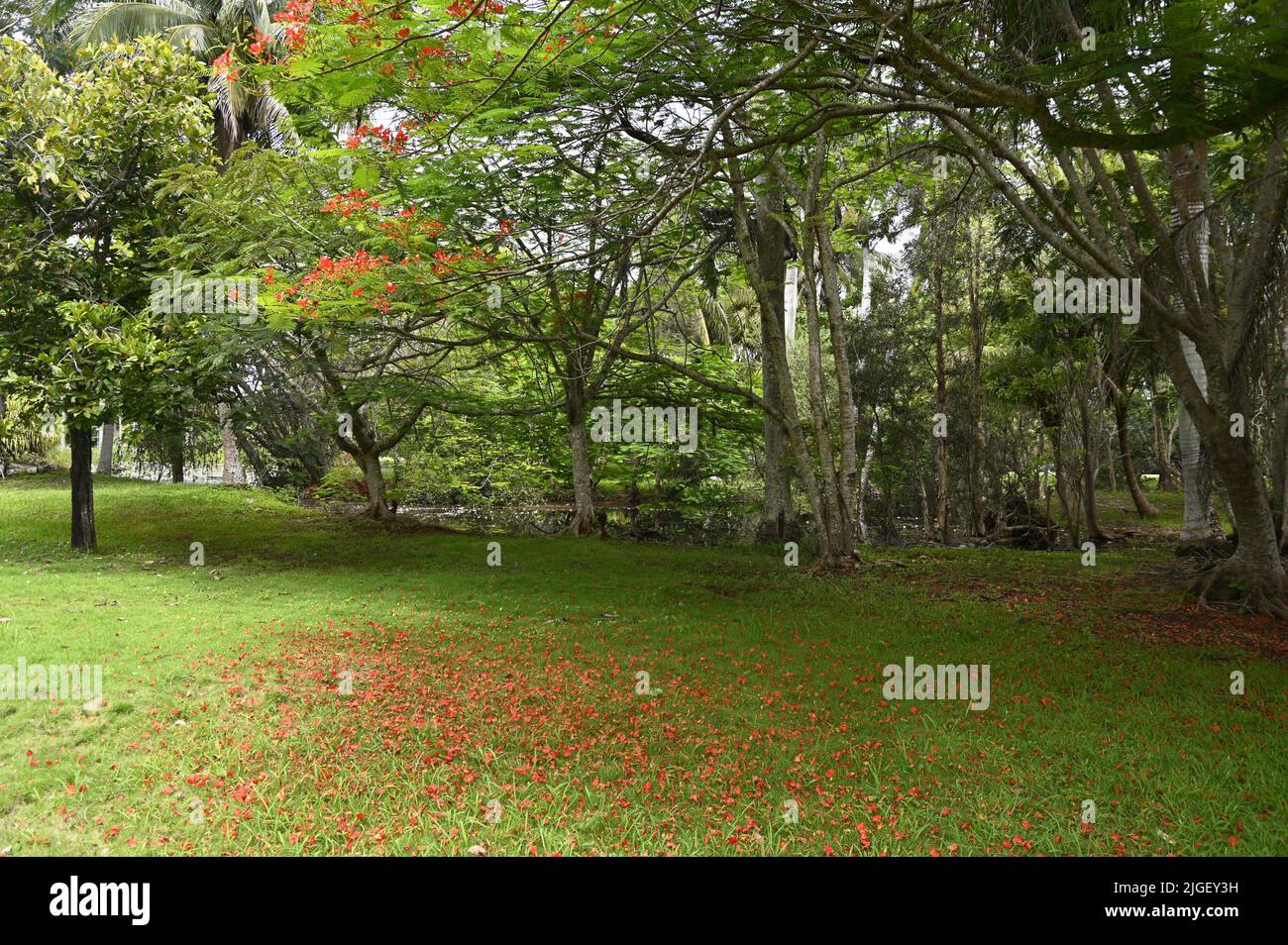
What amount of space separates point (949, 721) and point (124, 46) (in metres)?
13.3

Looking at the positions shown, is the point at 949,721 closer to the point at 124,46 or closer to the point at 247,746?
the point at 247,746

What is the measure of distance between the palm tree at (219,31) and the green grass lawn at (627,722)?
12.2 meters

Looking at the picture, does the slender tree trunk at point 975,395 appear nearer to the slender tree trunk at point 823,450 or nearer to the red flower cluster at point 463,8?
the slender tree trunk at point 823,450

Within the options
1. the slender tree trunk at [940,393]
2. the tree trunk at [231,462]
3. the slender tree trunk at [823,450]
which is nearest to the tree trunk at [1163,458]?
the slender tree trunk at [940,393]

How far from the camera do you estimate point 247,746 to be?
5234 millimetres

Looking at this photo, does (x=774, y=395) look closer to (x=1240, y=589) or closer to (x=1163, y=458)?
(x=1240, y=589)

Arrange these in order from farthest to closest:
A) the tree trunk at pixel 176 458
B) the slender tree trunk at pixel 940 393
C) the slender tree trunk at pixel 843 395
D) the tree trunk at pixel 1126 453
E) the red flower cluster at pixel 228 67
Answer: the tree trunk at pixel 176 458 → the tree trunk at pixel 1126 453 → the slender tree trunk at pixel 940 393 → the slender tree trunk at pixel 843 395 → the red flower cluster at pixel 228 67

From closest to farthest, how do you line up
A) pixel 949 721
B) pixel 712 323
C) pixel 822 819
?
pixel 822 819
pixel 949 721
pixel 712 323

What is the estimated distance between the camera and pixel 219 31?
61.1 ft

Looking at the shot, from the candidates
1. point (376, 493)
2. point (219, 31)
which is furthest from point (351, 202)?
point (219, 31)

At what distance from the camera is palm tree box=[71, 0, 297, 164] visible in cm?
1786

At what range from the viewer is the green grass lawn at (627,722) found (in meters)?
4.22

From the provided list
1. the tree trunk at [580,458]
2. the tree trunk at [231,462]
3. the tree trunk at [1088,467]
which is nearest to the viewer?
the tree trunk at [1088,467]
